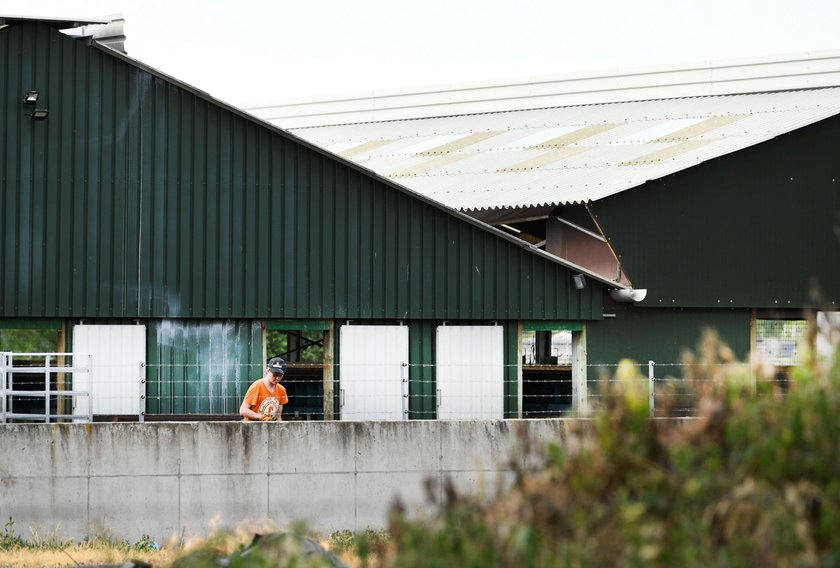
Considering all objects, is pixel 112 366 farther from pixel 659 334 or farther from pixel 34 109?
pixel 659 334

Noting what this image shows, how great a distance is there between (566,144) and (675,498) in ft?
88.0

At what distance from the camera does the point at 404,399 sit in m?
27.5

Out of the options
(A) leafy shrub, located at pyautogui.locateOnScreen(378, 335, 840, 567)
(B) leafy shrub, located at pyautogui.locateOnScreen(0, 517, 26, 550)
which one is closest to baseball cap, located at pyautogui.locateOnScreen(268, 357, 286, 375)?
(B) leafy shrub, located at pyautogui.locateOnScreen(0, 517, 26, 550)

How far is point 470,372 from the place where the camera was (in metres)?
28.1

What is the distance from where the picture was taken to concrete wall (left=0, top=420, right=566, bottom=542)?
23594mm

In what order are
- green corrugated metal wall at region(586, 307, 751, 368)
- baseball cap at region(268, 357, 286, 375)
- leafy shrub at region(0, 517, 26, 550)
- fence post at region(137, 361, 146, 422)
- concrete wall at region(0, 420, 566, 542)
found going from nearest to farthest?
leafy shrub at region(0, 517, 26, 550) → baseball cap at region(268, 357, 286, 375) → concrete wall at region(0, 420, 566, 542) → fence post at region(137, 361, 146, 422) → green corrugated metal wall at region(586, 307, 751, 368)

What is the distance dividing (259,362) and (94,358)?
2852mm

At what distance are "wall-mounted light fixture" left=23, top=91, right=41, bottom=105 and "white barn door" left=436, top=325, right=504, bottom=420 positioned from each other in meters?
8.16

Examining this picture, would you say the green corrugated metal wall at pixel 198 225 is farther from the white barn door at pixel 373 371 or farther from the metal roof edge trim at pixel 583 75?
the metal roof edge trim at pixel 583 75

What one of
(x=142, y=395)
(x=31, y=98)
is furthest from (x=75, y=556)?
(x=31, y=98)

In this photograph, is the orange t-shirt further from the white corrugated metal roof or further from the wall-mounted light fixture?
the white corrugated metal roof

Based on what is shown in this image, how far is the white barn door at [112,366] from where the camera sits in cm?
2678

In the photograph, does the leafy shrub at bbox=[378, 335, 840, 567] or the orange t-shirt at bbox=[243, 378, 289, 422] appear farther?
the orange t-shirt at bbox=[243, 378, 289, 422]

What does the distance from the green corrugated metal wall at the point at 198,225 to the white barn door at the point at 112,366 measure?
37 cm
